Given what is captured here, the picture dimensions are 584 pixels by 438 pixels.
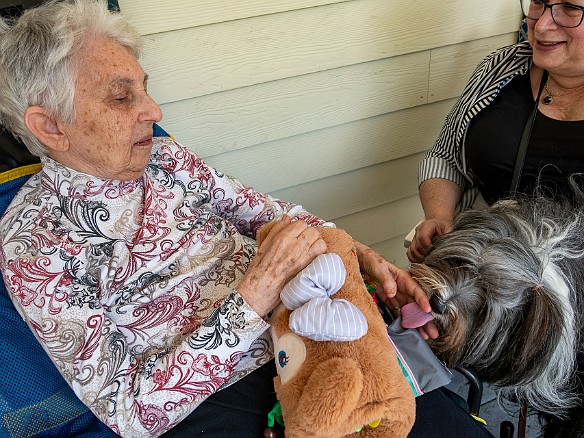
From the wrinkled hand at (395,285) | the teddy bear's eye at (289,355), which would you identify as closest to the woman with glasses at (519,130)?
the wrinkled hand at (395,285)

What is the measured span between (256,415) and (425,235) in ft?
2.25

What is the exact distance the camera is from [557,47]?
56.6 inches

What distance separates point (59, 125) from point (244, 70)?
2.17 ft

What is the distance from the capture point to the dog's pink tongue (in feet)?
3.74

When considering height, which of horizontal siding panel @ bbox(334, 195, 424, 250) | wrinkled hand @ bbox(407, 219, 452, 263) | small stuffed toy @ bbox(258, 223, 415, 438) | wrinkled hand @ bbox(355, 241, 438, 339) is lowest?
horizontal siding panel @ bbox(334, 195, 424, 250)

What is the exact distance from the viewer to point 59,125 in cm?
122

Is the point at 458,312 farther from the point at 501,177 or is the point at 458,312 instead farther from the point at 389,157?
the point at 389,157

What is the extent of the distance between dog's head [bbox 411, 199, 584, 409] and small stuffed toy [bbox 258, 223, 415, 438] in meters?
0.18

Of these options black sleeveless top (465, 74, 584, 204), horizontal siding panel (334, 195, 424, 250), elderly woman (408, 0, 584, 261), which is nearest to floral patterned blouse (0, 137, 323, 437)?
elderly woman (408, 0, 584, 261)

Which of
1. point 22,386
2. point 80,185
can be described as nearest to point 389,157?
point 80,185

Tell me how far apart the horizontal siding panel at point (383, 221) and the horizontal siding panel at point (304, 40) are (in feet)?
2.08

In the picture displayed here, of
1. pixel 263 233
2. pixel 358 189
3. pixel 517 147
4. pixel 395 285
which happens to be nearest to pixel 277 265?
pixel 263 233

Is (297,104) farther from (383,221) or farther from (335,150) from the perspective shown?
(383,221)

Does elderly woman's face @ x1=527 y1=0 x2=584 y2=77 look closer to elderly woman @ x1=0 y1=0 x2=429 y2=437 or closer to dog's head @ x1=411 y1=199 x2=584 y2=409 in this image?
dog's head @ x1=411 y1=199 x2=584 y2=409
